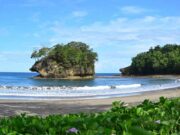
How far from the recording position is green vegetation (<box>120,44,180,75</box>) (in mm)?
150125

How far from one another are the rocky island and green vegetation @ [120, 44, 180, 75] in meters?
34.9

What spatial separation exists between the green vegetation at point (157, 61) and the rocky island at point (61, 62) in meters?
34.9

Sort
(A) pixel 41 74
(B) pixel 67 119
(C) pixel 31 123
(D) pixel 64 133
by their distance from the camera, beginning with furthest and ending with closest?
(A) pixel 41 74
(B) pixel 67 119
(C) pixel 31 123
(D) pixel 64 133

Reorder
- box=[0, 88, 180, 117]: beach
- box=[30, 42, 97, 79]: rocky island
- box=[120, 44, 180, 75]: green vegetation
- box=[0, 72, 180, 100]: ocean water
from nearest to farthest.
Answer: box=[0, 88, 180, 117]: beach
box=[0, 72, 180, 100]: ocean water
box=[30, 42, 97, 79]: rocky island
box=[120, 44, 180, 75]: green vegetation

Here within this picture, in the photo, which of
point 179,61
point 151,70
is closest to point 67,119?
point 179,61

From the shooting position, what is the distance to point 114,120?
4480mm

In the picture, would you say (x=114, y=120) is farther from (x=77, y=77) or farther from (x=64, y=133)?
(x=77, y=77)

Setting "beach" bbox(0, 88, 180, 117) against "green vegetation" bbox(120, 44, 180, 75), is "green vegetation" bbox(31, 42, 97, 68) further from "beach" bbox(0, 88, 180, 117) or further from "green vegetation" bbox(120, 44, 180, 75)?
"beach" bbox(0, 88, 180, 117)

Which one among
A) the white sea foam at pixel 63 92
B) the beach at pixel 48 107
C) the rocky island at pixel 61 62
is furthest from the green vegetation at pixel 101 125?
the rocky island at pixel 61 62

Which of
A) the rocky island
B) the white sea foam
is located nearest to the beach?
the white sea foam

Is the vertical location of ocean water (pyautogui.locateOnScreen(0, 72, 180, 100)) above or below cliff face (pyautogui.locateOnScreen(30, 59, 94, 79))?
below

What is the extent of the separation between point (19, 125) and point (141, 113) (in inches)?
54.3

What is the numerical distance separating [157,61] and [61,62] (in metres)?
41.6

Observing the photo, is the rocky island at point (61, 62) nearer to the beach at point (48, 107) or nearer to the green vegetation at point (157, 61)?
the green vegetation at point (157, 61)
